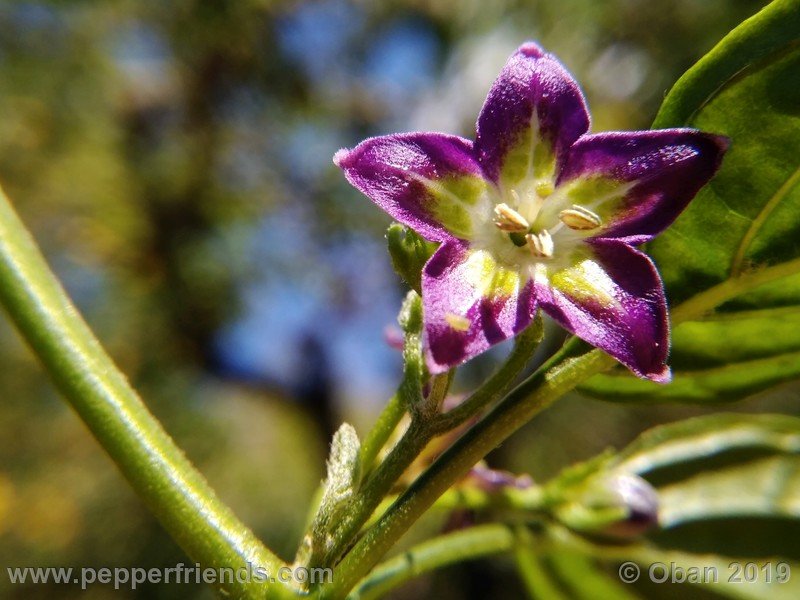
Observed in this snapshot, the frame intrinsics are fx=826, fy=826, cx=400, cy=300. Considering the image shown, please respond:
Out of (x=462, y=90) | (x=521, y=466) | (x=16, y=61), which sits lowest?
(x=521, y=466)

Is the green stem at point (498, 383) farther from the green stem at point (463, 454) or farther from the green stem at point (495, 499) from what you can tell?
the green stem at point (495, 499)

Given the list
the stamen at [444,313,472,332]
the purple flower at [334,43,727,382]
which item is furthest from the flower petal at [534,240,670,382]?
the stamen at [444,313,472,332]

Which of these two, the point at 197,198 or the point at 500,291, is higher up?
the point at 500,291

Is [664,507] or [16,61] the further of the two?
[16,61]

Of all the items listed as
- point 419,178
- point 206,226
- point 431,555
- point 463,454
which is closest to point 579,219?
point 419,178

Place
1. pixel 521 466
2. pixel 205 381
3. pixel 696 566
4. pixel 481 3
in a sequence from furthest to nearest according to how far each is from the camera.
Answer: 1. pixel 205 381
2. pixel 481 3
3. pixel 521 466
4. pixel 696 566

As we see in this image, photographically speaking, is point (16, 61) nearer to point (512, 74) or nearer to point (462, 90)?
point (462, 90)

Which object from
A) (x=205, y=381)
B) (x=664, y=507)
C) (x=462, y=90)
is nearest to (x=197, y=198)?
(x=205, y=381)

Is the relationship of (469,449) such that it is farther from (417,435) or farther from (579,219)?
(579,219)
